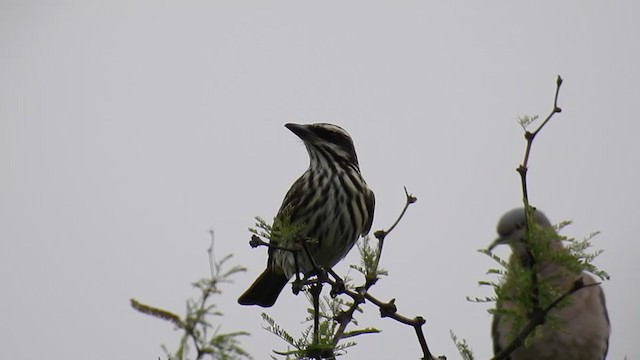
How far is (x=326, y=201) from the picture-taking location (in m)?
6.92

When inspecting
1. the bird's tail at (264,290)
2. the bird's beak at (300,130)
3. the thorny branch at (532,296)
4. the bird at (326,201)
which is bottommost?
the thorny branch at (532,296)

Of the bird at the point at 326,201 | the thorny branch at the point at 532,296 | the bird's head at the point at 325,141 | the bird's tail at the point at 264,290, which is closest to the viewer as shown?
the thorny branch at the point at 532,296

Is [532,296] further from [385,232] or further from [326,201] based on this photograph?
[326,201]

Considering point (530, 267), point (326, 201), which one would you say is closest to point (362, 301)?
point (530, 267)

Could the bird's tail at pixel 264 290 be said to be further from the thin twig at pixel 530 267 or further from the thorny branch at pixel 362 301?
the thin twig at pixel 530 267

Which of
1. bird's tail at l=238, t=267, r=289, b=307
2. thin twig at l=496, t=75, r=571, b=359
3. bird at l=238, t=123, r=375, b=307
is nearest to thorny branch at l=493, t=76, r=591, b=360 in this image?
thin twig at l=496, t=75, r=571, b=359

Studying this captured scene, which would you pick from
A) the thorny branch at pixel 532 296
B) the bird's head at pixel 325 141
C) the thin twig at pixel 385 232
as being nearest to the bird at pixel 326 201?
the bird's head at pixel 325 141

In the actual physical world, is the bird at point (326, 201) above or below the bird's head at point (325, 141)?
below

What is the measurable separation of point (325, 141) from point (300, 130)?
0.90 ft

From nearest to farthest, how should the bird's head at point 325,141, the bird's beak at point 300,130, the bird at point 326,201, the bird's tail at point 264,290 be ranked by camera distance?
1. the bird at point 326,201
2. the bird's beak at point 300,130
3. the bird's head at point 325,141
4. the bird's tail at point 264,290

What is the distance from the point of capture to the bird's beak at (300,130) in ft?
23.2

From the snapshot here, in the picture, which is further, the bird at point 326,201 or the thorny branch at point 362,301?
the bird at point 326,201

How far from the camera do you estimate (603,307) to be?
7.09m

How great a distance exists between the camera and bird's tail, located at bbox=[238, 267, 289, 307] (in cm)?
773
